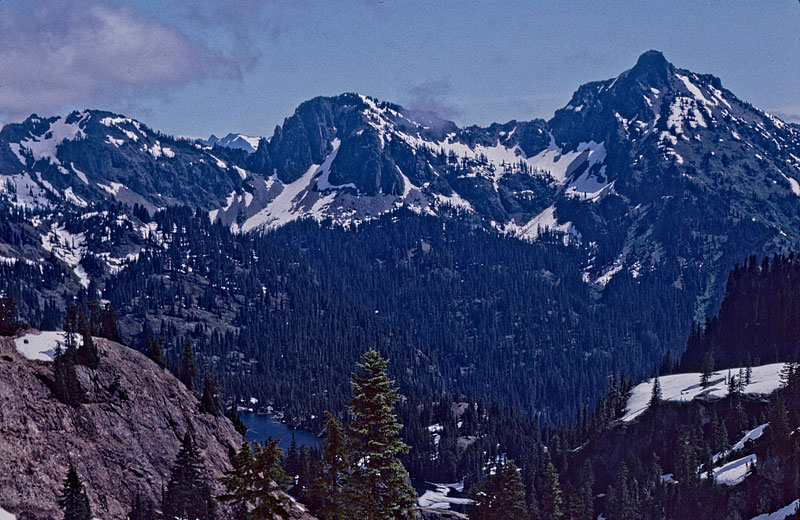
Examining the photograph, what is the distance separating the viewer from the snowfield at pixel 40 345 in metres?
101

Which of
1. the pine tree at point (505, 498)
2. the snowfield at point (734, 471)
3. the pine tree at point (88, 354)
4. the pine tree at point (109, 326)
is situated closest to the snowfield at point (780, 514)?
the snowfield at point (734, 471)

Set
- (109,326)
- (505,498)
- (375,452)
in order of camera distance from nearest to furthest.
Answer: (375,452) < (505,498) < (109,326)

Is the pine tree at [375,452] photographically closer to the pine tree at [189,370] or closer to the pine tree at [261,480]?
the pine tree at [261,480]

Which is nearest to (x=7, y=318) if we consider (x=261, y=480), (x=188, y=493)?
(x=188, y=493)

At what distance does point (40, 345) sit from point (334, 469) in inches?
2668

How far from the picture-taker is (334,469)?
49438mm

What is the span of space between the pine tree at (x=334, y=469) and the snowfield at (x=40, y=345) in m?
63.5

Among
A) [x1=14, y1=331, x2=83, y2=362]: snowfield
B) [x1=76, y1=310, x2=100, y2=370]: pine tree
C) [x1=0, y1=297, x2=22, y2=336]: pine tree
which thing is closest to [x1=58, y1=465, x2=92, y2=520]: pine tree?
[x1=14, y1=331, x2=83, y2=362]: snowfield

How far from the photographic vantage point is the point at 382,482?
4672 centimetres

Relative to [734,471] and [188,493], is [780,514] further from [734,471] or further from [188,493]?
[188,493]

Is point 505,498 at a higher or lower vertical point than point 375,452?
lower

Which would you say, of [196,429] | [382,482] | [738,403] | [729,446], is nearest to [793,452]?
[729,446]

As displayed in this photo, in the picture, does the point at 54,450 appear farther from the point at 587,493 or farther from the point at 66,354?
the point at 587,493

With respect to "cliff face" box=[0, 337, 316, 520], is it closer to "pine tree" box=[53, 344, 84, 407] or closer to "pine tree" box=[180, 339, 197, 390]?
"pine tree" box=[53, 344, 84, 407]
